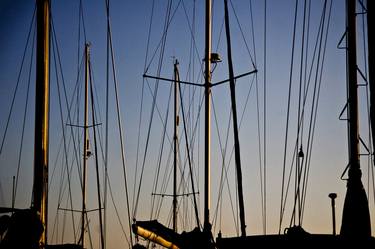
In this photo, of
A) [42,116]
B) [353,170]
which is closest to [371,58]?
[353,170]

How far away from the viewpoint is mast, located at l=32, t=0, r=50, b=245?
13.8 m

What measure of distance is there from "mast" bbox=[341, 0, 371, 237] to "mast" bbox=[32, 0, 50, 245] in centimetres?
646

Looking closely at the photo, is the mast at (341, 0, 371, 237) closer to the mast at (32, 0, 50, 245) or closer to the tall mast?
the mast at (32, 0, 50, 245)

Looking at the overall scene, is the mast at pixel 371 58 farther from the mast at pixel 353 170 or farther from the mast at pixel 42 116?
the mast at pixel 42 116

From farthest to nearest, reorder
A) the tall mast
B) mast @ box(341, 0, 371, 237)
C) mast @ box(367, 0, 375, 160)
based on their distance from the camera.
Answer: the tall mast, mast @ box(341, 0, 371, 237), mast @ box(367, 0, 375, 160)

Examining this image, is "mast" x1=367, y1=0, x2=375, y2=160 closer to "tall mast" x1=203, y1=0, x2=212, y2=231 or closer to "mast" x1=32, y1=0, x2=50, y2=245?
"mast" x1=32, y1=0, x2=50, y2=245

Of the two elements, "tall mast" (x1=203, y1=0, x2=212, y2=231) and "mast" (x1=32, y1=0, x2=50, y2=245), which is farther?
"tall mast" (x1=203, y1=0, x2=212, y2=231)

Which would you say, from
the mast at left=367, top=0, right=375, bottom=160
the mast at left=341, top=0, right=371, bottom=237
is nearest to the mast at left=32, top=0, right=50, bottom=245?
the mast at left=341, top=0, right=371, bottom=237

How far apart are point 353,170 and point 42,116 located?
6913 millimetres

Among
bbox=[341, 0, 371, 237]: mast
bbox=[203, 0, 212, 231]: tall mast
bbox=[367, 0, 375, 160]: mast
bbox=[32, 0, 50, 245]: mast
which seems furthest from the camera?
bbox=[203, 0, 212, 231]: tall mast

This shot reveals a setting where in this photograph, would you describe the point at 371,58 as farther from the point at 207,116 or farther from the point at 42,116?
the point at 207,116

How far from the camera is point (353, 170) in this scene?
12.5m

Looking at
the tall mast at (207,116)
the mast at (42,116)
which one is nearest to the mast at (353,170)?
the mast at (42,116)

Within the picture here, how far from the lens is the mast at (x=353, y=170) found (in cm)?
1177
